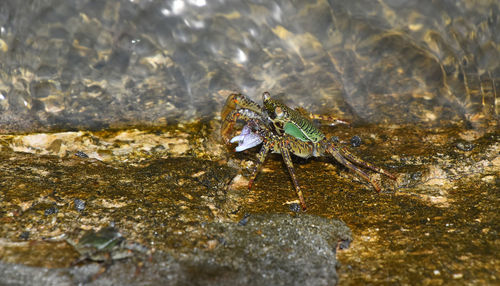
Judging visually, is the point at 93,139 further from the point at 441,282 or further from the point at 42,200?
the point at 441,282

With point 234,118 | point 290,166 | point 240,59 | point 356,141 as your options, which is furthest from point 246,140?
point 240,59

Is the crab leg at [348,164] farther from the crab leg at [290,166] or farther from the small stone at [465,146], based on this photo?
the small stone at [465,146]

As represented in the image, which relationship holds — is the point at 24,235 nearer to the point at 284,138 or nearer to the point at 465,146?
the point at 284,138

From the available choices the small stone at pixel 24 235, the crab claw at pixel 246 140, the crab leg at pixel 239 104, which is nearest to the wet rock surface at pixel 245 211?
the small stone at pixel 24 235

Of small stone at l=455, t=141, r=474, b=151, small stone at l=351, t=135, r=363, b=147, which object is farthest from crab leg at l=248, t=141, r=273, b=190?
small stone at l=455, t=141, r=474, b=151

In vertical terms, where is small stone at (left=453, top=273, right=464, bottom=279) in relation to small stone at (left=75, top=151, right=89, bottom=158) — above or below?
above

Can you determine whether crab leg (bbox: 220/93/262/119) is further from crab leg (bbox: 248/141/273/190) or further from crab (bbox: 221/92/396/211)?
crab leg (bbox: 248/141/273/190)

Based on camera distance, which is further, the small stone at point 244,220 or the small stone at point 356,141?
the small stone at point 356,141

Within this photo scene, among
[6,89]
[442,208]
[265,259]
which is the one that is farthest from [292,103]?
[6,89]
